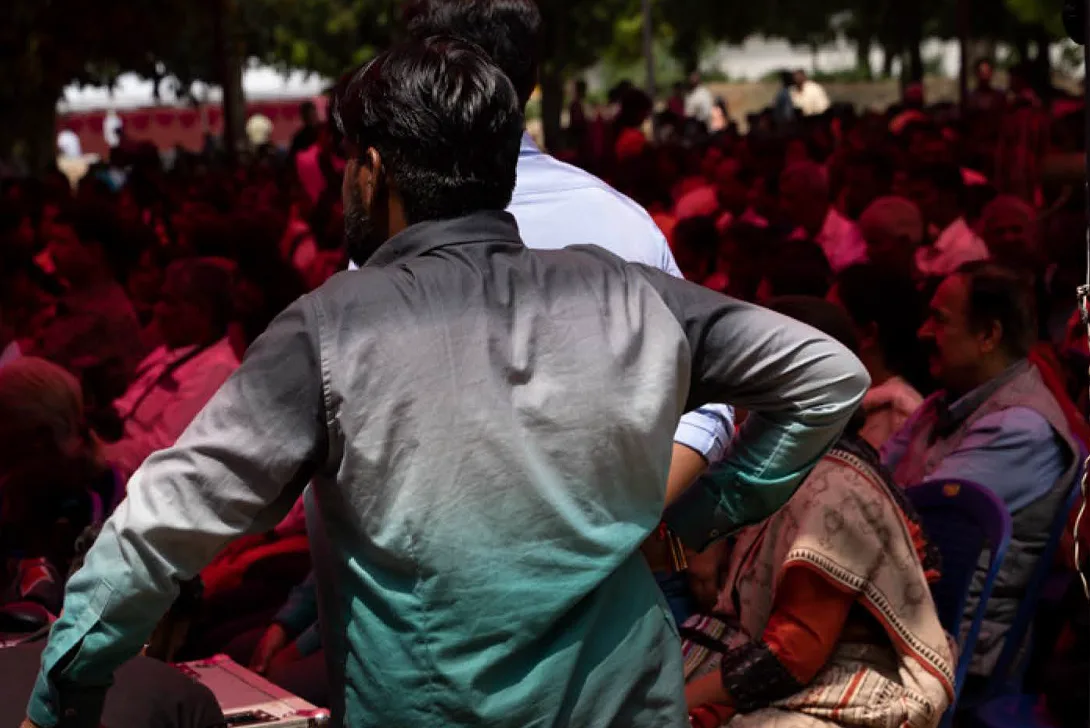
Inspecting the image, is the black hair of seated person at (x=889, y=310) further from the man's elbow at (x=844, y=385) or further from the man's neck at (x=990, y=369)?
the man's elbow at (x=844, y=385)

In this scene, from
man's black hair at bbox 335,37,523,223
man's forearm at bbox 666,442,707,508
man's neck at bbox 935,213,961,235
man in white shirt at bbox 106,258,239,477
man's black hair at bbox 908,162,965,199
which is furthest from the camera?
man's black hair at bbox 908,162,965,199

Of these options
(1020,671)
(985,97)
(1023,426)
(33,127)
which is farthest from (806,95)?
(1020,671)

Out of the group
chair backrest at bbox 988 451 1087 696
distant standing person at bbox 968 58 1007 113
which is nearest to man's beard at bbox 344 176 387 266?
chair backrest at bbox 988 451 1087 696

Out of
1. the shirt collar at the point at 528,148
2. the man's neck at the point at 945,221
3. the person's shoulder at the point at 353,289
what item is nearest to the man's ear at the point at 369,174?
the person's shoulder at the point at 353,289

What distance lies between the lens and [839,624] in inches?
149

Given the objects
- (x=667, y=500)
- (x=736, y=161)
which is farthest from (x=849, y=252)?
(x=667, y=500)

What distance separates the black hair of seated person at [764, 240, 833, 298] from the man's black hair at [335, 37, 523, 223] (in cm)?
395

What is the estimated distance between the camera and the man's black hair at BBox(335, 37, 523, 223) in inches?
95.9

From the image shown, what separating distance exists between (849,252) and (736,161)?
3803mm

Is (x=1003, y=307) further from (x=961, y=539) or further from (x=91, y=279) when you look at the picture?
(x=91, y=279)

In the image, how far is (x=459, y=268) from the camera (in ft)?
7.95

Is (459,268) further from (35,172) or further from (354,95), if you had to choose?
(35,172)

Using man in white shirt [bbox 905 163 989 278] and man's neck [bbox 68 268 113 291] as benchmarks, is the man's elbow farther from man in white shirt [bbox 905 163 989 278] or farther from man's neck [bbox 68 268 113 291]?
man's neck [bbox 68 268 113 291]

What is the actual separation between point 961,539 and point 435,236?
2.36 metres
